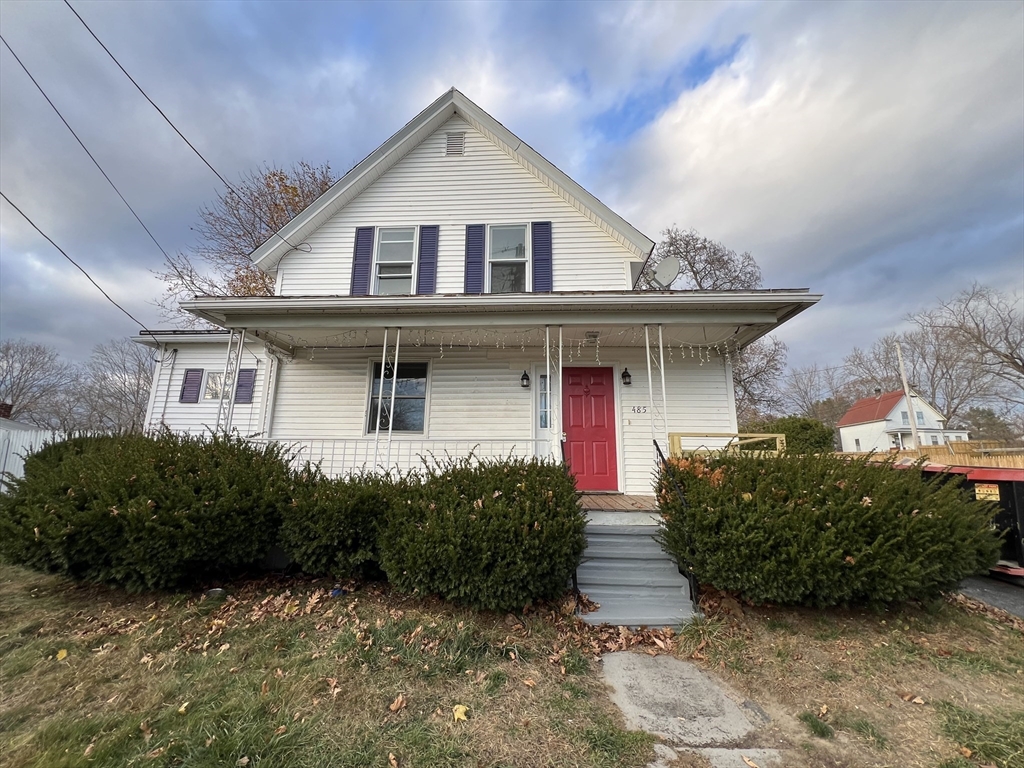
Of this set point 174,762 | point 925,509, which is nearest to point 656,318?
point 925,509

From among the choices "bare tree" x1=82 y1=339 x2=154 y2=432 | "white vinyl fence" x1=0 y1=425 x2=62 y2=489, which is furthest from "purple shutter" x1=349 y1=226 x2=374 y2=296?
"bare tree" x1=82 y1=339 x2=154 y2=432

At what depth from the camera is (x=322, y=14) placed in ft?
27.6

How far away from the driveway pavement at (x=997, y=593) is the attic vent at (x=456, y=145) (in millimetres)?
10795

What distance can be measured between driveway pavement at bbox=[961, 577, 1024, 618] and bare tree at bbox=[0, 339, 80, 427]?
40.8 m

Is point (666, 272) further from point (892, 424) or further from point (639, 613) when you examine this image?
point (892, 424)

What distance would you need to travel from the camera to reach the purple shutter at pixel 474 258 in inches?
335

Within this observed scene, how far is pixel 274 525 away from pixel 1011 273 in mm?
35689

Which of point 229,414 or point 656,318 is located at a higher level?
point 656,318

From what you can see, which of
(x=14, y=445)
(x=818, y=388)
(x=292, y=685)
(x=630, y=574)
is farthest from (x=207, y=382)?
(x=818, y=388)

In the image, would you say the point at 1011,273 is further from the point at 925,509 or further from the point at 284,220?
the point at 284,220

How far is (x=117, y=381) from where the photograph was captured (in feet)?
85.9

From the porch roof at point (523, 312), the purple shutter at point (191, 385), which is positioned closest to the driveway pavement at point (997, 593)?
the porch roof at point (523, 312)

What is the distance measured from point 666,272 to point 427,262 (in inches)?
191

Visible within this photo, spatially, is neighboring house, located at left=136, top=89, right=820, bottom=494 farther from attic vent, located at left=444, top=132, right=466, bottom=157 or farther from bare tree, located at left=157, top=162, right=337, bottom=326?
bare tree, located at left=157, top=162, right=337, bottom=326
